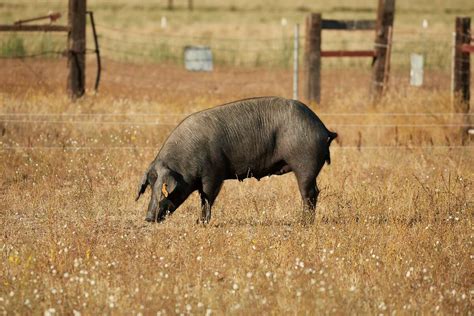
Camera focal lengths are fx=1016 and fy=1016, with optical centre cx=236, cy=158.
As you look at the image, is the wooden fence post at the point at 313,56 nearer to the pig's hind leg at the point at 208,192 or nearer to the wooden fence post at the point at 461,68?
the wooden fence post at the point at 461,68

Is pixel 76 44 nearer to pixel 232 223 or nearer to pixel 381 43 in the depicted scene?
pixel 381 43

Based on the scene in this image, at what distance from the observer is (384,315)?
678cm

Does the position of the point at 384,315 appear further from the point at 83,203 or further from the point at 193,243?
the point at 83,203

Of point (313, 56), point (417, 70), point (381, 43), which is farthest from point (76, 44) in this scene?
point (417, 70)

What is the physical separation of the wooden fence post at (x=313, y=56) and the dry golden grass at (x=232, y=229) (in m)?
0.49

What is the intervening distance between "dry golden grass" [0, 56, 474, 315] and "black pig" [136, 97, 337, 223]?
34 cm

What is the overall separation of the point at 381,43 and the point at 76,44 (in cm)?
503

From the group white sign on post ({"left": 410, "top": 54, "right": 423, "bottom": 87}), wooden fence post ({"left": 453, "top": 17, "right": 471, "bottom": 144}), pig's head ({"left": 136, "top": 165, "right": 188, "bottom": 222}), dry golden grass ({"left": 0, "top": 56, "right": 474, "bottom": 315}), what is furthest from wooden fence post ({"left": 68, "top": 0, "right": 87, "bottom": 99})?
white sign on post ({"left": 410, "top": 54, "right": 423, "bottom": 87})

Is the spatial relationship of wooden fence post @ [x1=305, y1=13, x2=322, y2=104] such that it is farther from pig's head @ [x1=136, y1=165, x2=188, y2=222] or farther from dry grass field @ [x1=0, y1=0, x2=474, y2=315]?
pig's head @ [x1=136, y1=165, x2=188, y2=222]

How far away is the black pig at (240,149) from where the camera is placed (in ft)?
31.9

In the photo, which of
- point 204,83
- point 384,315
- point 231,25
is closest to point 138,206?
point 384,315

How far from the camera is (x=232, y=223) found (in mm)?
9961

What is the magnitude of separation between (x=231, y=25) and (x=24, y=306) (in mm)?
35756

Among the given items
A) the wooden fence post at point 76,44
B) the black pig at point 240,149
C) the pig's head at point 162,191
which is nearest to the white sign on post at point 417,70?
the wooden fence post at point 76,44
